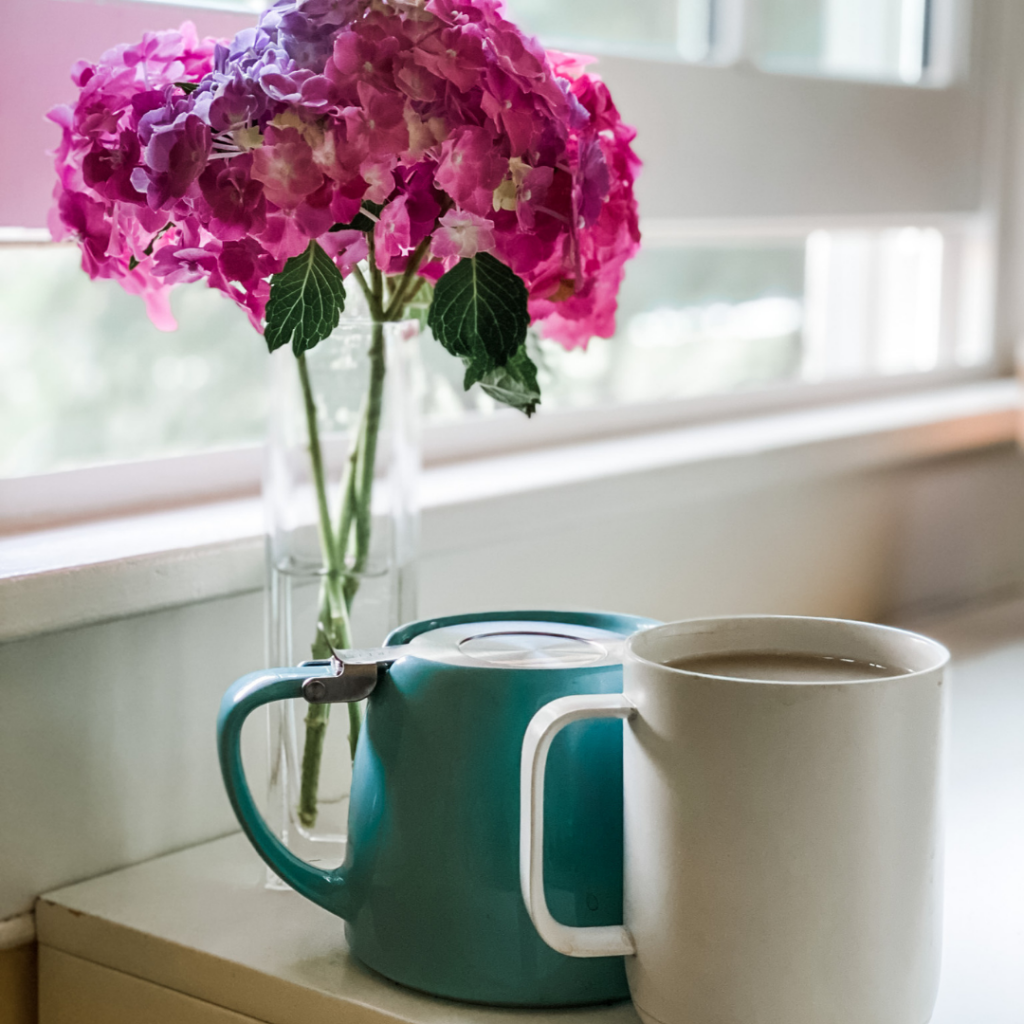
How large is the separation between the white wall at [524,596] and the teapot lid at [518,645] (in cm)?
19

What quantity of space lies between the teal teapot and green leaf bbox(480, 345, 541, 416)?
0.35 feet

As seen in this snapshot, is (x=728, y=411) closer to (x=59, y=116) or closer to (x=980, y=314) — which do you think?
(x=980, y=314)

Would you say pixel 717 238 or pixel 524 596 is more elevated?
pixel 717 238

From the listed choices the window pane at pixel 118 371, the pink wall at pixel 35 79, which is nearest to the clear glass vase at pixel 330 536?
the pink wall at pixel 35 79

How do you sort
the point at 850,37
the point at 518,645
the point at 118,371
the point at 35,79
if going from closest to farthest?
the point at 518,645 → the point at 35,79 → the point at 118,371 → the point at 850,37

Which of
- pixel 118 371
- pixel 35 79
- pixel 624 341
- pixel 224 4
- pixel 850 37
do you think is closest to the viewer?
pixel 35 79

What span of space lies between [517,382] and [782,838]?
0.22 metres

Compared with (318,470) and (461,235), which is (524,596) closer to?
(318,470)

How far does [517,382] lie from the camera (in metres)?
0.58

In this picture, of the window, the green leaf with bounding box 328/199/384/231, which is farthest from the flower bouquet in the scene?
the window

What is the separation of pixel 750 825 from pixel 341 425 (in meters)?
0.31

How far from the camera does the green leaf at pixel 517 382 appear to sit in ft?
1.88

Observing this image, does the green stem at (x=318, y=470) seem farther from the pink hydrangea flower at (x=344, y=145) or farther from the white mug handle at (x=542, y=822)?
the white mug handle at (x=542, y=822)

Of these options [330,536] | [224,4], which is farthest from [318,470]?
[224,4]
